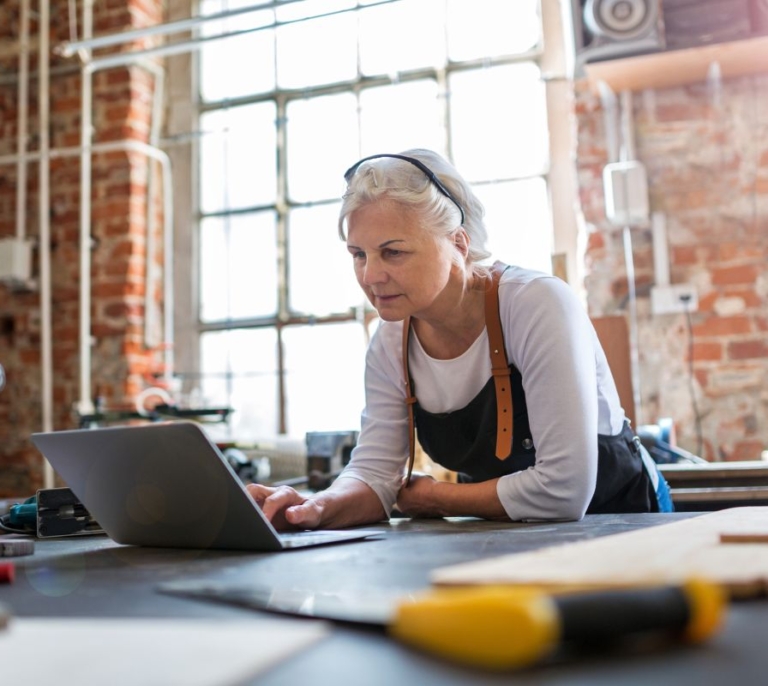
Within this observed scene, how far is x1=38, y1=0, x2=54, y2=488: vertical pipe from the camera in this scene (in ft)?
14.0

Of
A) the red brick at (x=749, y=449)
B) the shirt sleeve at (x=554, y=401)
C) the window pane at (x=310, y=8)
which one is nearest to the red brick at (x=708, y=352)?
the red brick at (x=749, y=449)

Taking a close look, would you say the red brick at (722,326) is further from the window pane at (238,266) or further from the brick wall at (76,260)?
the brick wall at (76,260)

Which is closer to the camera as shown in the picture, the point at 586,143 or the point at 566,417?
the point at 566,417

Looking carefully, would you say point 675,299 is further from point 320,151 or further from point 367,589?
point 367,589

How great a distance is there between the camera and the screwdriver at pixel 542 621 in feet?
1.44

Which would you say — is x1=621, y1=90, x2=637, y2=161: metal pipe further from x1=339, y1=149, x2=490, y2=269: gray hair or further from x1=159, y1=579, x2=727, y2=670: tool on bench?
x1=159, y1=579, x2=727, y2=670: tool on bench

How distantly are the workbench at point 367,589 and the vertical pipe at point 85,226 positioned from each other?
2928mm

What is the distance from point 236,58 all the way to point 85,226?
1077 mm

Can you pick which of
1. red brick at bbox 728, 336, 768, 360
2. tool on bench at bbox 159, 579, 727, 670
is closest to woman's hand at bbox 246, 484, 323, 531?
tool on bench at bbox 159, 579, 727, 670

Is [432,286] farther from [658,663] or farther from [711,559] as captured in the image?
[658,663]

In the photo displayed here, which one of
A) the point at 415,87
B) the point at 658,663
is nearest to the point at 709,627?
the point at 658,663

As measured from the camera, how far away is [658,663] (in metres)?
0.47

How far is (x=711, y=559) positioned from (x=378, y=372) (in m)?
1.16

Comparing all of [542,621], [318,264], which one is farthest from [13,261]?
[542,621]
